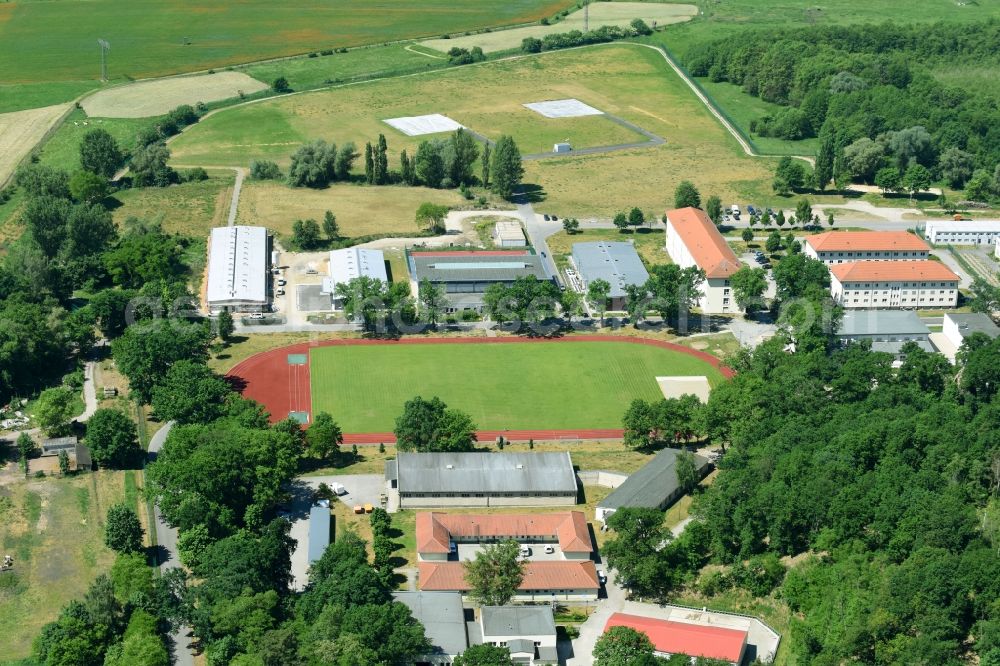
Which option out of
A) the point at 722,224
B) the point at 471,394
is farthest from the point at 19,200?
the point at 722,224

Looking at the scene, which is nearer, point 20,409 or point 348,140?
point 20,409

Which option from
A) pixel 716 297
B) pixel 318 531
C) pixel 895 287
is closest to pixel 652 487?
pixel 318 531

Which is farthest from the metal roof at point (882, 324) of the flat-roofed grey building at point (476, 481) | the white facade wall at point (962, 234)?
the flat-roofed grey building at point (476, 481)

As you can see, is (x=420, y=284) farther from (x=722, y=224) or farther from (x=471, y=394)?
(x=722, y=224)

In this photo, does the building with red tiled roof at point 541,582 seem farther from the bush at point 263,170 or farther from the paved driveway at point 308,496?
the bush at point 263,170

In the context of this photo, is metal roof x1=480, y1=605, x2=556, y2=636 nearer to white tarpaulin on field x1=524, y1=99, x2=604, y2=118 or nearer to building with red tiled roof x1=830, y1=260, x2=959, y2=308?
building with red tiled roof x1=830, y1=260, x2=959, y2=308

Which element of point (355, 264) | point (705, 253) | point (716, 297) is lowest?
point (716, 297)

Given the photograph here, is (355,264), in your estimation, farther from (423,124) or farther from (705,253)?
(423,124)
